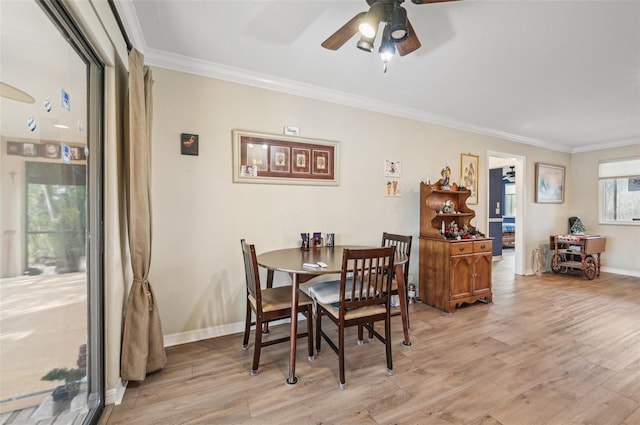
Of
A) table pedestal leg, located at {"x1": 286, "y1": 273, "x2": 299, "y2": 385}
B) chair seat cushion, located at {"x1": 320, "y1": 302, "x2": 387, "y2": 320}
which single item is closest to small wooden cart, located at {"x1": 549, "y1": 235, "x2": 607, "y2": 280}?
chair seat cushion, located at {"x1": 320, "y1": 302, "x2": 387, "y2": 320}

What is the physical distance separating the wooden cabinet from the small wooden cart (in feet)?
8.88

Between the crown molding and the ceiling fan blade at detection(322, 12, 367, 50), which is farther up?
the crown molding

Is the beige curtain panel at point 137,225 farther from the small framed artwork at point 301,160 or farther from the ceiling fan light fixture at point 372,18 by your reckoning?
the ceiling fan light fixture at point 372,18

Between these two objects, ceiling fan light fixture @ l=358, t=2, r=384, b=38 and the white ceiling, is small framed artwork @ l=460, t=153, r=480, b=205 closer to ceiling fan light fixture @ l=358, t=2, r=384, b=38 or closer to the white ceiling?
the white ceiling

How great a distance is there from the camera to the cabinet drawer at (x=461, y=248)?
10.2 feet

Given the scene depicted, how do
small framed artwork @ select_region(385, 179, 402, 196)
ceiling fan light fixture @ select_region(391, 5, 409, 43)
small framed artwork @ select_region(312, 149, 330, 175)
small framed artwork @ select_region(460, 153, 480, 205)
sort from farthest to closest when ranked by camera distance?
small framed artwork @ select_region(460, 153, 480, 205) < small framed artwork @ select_region(385, 179, 402, 196) < small framed artwork @ select_region(312, 149, 330, 175) < ceiling fan light fixture @ select_region(391, 5, 409, 43)

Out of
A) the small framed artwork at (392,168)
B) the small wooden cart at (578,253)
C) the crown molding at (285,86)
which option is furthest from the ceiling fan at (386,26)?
the small wooden cart at (578,253)

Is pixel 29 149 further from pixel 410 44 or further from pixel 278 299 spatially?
pixel 410 44

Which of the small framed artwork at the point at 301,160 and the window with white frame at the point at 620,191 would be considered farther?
the window with white frame at the point at 620,191

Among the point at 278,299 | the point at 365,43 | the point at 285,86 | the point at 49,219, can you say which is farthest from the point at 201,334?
the point at 365,43

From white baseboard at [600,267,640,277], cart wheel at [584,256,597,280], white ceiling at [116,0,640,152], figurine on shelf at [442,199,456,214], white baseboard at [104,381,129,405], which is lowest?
white baseboard at [104,381,129,405]

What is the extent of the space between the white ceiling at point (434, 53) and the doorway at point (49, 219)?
26.8 inches

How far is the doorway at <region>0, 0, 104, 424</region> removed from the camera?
3.32ft

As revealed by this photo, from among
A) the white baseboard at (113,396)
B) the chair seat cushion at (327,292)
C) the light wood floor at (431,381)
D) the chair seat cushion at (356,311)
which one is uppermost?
the chair seat cushion at (327,292)
